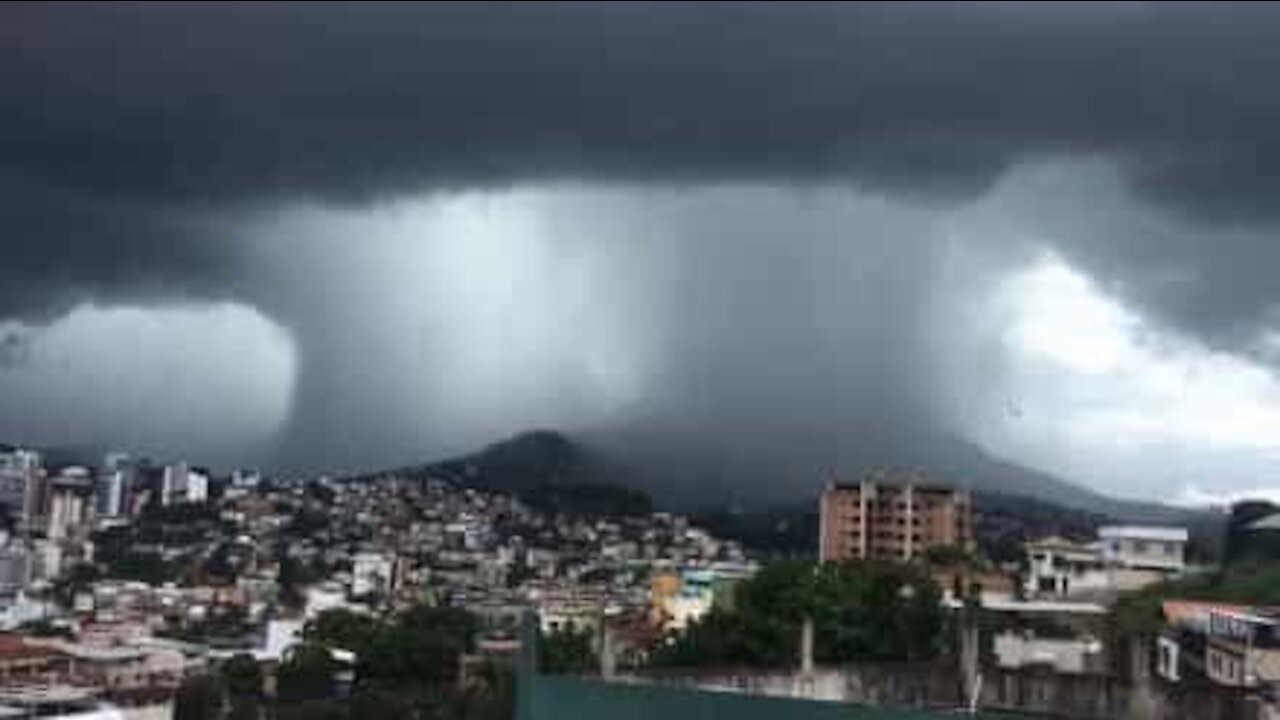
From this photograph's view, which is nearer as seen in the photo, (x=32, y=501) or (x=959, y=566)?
(x=959, y=566)

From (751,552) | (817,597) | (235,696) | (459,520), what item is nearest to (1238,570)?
(817,597)

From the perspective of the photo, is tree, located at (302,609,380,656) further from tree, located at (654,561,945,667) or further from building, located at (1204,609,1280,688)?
building, located at (1204,609,1280,688)

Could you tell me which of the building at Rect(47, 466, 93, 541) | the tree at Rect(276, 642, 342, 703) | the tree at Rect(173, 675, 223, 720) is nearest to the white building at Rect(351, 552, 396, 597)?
the building at Rect(47, 466, 93, 541)

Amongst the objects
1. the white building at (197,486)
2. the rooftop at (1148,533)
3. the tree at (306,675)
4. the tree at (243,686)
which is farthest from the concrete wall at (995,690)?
the white building at (197,486)

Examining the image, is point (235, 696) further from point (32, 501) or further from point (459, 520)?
point (459, 520)

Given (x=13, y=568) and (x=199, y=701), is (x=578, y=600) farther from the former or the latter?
(x=199, y=701)
